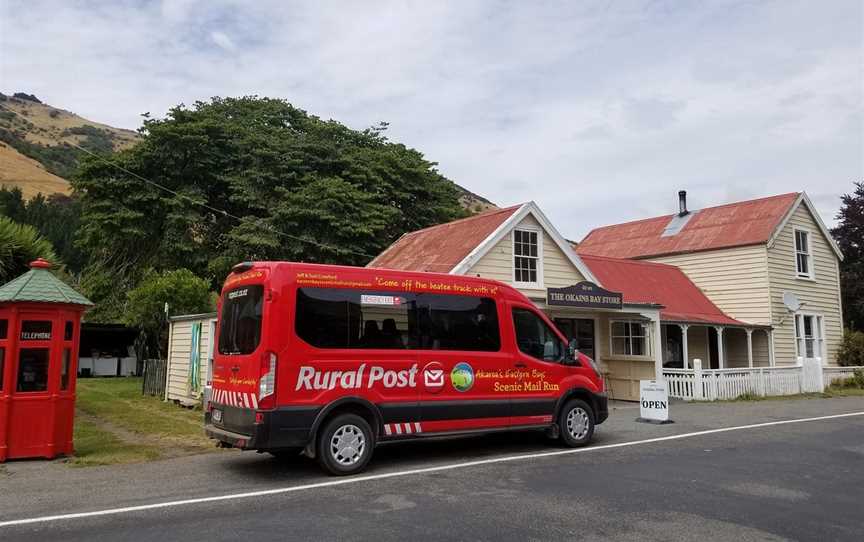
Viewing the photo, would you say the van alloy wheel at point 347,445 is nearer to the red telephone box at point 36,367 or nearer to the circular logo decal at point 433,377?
the circular logo decal at point 433,377

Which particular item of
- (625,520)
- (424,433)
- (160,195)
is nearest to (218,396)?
(424,433)

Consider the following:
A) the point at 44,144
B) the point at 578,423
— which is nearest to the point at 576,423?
the point at 578,423

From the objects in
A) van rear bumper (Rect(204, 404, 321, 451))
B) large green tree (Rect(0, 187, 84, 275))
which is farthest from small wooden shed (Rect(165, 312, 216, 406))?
large green tree (Rect(0, 187, 84, 275))

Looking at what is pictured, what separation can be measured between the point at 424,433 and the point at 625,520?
3381 mm

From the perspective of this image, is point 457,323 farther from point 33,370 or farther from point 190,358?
point 190,358

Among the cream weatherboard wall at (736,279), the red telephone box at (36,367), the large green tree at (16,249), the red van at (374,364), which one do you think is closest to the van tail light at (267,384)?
the red van at (374,364)

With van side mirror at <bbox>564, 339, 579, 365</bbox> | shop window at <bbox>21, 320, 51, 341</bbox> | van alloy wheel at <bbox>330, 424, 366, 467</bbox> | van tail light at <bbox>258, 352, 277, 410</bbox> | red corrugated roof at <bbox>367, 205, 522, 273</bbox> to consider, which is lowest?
van alloy wheel at <bbox>330, 424, 366, 467</bbox>

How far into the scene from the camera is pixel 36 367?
8922 millimetres

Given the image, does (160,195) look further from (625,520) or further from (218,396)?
(625,520)

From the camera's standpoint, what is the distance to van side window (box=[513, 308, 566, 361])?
9.77m

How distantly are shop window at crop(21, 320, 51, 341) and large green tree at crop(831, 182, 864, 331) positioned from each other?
38703 mm

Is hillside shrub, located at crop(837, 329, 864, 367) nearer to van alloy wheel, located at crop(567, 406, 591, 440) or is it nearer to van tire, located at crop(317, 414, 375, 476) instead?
van alloy wheel, located at crop(567, 406, 591, 440)

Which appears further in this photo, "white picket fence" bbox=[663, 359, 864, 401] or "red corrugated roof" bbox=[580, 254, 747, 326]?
"red corrugated roof" bbox=[580, 254, 747, 326]

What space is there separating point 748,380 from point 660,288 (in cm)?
440
